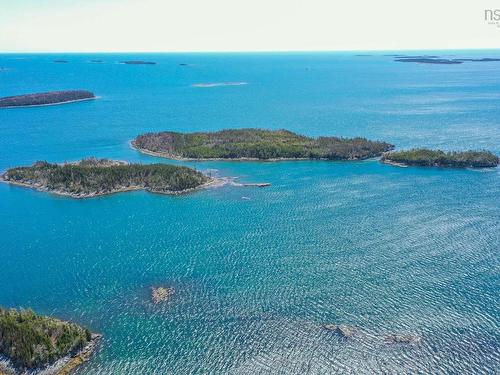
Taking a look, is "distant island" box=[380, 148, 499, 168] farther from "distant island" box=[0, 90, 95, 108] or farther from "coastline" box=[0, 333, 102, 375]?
"distant island" box=[0, 90, 95, 108]

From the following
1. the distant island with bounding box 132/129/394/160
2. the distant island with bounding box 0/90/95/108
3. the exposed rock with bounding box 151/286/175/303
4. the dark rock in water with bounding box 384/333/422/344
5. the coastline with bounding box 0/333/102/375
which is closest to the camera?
the coastline with bounding box 0/333/102/375

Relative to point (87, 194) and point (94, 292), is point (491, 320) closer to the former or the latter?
point (94, 292)

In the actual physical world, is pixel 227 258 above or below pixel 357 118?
below

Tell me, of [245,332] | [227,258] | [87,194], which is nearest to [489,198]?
[227,258]

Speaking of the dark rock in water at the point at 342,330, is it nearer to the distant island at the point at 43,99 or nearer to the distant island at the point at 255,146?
the distant island at the point at 255,146

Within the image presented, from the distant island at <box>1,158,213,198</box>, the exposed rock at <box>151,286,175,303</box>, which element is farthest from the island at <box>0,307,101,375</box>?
the distant island at <box>1,158,213,198</box>

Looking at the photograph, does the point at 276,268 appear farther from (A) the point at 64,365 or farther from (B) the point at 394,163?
(B) the point at 394,163

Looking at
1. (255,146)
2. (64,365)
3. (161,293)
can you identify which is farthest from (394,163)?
(64,365)
